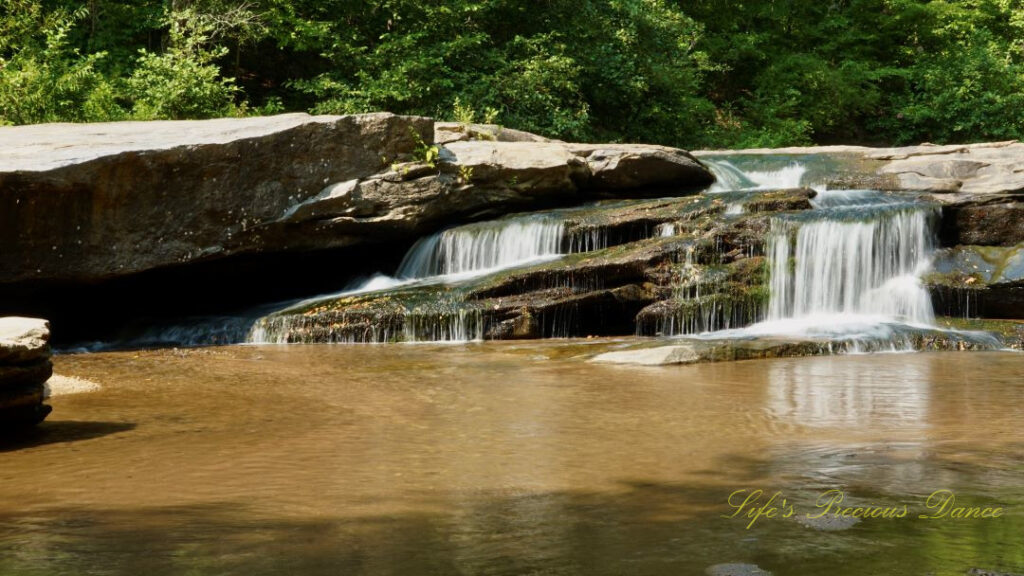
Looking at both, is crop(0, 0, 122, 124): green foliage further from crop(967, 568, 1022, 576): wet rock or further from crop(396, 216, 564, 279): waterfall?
crop(967, 568, 1022, 576): wet rock

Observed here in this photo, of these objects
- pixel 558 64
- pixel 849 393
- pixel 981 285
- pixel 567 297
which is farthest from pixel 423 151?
pixel 558 64

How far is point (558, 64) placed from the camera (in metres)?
20.8

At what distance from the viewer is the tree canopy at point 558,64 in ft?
56.1

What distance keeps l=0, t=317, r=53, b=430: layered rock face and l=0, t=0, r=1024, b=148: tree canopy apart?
1126 centimetres

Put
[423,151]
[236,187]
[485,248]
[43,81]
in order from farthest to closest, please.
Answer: [43,81] → [485,248] → [423,151] → [236,187]

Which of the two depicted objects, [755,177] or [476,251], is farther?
[755,177]

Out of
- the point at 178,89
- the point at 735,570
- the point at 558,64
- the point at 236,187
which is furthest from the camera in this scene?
the point at 558,64

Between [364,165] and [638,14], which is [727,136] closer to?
[638,14]

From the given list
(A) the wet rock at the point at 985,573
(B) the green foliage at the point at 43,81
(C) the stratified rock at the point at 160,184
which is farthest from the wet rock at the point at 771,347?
(B) the green foliage at the point at 43,81

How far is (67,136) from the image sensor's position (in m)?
11.2

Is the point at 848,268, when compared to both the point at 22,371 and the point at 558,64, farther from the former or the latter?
the point at 558,64

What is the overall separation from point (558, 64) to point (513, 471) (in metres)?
17.2

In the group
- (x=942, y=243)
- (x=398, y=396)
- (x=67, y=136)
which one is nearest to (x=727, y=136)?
(x=942, y=243)

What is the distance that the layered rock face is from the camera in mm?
5559
